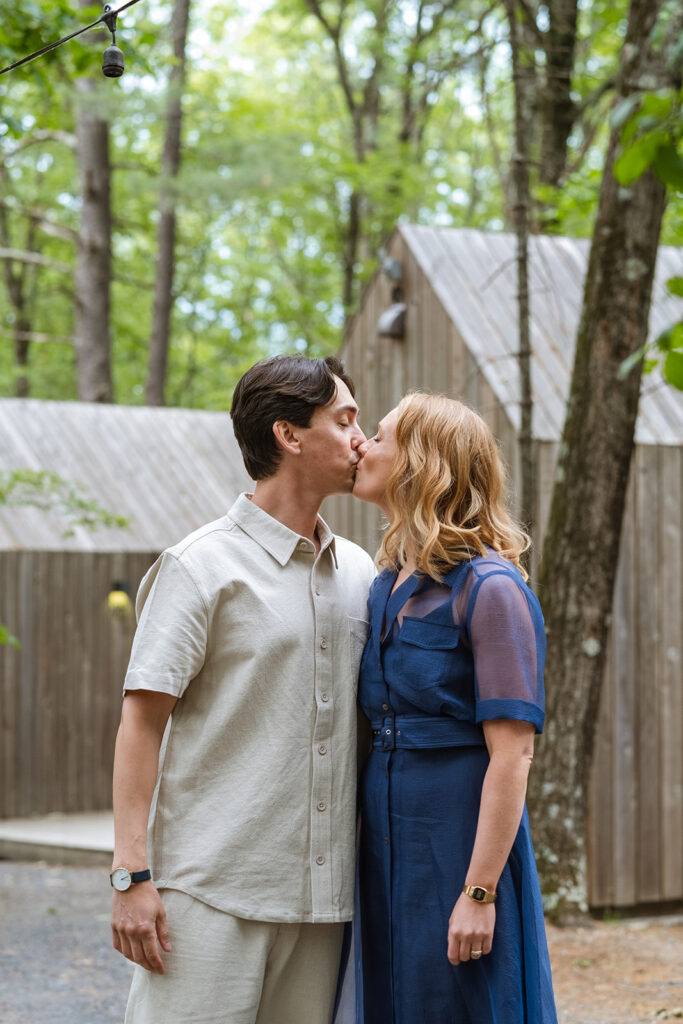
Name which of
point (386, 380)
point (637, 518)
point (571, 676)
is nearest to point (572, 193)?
point (386, 380)

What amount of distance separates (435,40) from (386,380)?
10.2 m

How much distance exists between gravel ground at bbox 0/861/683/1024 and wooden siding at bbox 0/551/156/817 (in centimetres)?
312

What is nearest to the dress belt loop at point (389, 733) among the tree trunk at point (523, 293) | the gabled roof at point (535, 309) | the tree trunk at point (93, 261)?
the tree trunk at point (523, 293)

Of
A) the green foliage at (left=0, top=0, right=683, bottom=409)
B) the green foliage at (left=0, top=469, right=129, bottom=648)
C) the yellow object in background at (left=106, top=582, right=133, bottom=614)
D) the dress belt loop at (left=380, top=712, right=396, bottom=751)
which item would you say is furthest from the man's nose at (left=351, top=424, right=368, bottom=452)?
the green foliage at (left=0, top=0, right=683, bottom=409)

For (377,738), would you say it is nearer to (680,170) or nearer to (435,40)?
(680,170)

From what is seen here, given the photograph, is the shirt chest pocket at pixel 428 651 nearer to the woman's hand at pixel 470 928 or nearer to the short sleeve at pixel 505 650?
the short sleeve at pixel 505 650

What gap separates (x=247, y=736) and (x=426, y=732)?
346 mm

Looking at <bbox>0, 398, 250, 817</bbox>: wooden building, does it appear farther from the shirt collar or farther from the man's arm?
the man's arm

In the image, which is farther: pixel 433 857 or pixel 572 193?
pixel 572 193

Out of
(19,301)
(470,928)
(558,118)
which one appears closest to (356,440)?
(470,928)

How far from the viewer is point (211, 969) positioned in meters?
2.14

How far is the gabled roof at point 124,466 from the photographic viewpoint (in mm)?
10312

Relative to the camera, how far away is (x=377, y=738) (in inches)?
90.7

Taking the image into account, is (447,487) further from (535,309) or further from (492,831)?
(535,309)
